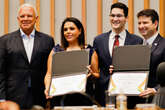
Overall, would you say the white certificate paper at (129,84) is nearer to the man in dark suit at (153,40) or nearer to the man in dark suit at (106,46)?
the man in dark suit at (153,40)

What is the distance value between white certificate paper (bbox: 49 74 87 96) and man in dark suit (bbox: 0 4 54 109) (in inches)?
19.5

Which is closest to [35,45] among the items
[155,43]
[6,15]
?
[155,43]

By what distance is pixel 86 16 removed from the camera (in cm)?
465

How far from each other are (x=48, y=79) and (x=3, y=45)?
0.56 m

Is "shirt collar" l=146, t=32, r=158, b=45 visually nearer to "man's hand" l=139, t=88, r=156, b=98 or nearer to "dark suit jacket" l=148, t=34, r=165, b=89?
"dark suit jacket" l=148, t=34, r=165, b=89

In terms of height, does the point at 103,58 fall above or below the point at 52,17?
below

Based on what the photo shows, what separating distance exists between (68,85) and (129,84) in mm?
478

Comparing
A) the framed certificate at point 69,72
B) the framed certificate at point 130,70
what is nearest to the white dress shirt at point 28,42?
the framed certificate at point 69,72

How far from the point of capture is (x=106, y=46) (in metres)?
3.34

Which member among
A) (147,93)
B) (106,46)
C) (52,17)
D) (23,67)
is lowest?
(147,93)

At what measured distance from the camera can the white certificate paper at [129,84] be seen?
273 centimetres

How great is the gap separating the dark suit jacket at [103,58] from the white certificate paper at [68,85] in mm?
475

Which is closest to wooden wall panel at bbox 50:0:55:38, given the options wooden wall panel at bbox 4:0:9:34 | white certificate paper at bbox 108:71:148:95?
wooden wall panel at bbox 4:0:9:34

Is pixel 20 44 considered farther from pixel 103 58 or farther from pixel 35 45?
pixel 103 58
